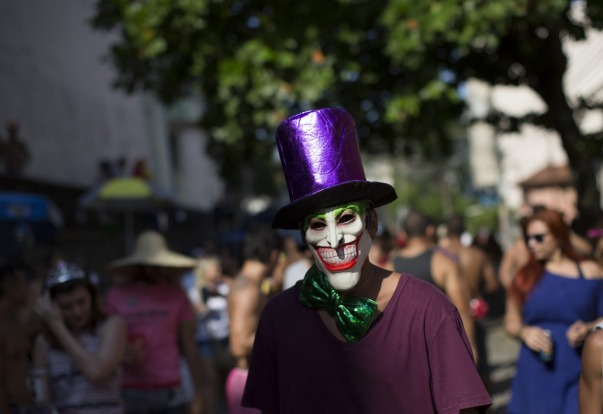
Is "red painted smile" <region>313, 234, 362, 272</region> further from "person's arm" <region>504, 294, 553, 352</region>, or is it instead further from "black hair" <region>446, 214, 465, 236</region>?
"black hair" <region>446, 214, 465, 236</region>

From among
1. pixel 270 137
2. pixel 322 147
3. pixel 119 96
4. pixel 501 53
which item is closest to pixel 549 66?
pixel 501 53

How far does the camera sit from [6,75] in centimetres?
1667

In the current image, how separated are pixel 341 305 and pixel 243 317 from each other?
10.2ft

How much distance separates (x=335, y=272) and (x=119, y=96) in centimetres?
2310

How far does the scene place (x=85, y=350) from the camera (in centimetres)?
509

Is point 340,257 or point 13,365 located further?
point 13,365

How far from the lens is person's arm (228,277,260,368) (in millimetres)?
5824

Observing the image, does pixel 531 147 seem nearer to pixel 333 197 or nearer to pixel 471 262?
pixel 471 262

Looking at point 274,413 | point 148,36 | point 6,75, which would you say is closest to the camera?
point 274,413

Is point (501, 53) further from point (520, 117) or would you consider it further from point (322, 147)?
point (322, 147)

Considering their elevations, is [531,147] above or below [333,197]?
above

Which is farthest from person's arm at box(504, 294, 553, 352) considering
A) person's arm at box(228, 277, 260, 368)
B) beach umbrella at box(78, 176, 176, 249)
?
beach umbrella at box(78, 176, 176, 249)

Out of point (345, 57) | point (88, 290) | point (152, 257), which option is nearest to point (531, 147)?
point (345, 57)

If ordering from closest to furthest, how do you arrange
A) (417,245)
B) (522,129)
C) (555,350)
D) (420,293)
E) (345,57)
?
(420,293), (555,350), (417,245), (345,57), (522,129)
